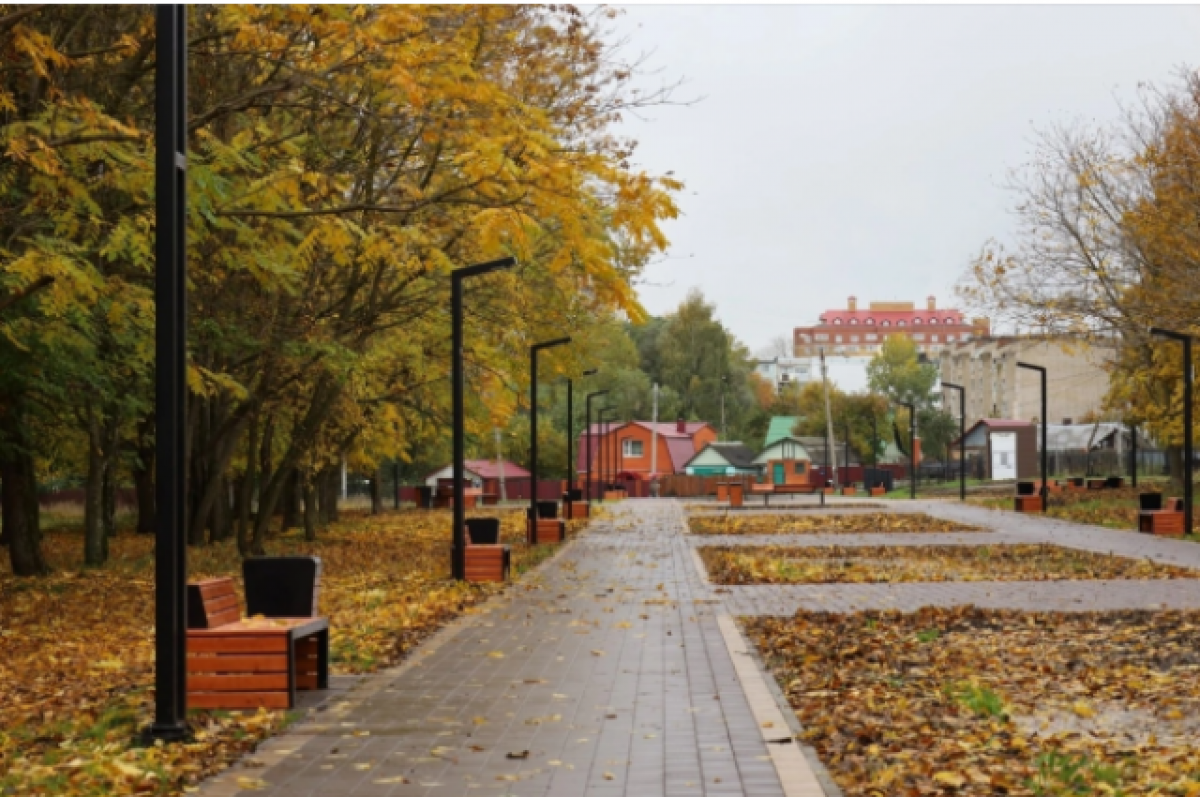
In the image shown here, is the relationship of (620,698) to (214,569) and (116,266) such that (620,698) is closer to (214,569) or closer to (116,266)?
(116,266)

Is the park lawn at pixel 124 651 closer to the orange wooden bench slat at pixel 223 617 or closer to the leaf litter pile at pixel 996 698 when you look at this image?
the orange wooden bench slat at pixel 223 617

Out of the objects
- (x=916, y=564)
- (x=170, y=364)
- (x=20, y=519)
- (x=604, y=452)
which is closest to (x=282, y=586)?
(x=170, y=364)

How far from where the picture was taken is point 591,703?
10.4 meters

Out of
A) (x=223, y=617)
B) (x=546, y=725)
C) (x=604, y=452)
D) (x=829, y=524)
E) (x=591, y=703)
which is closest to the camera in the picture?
(x=546, y=725)

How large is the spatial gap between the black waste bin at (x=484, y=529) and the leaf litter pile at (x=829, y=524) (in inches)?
591

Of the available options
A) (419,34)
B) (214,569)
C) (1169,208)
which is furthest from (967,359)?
(419,34)

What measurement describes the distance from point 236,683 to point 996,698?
189 inches

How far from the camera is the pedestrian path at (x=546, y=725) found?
7770mm

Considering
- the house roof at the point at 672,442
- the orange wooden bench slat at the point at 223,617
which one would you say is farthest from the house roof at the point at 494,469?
the orange wooden bench slat at the point at 223,617

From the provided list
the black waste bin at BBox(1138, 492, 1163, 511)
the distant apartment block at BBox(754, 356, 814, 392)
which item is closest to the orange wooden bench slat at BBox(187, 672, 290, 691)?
the black waste bin at BBox(1138, 492, 1163, 511)

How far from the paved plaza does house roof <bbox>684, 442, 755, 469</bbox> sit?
8081cm

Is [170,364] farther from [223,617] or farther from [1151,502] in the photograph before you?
[1151,502]

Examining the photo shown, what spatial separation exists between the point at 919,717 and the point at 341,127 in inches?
586

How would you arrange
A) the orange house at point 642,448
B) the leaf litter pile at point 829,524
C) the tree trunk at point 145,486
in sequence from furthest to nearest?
1. the orange house at point 642,448
2. the leaf litter pile at point 829,524
3. the tree trunk at point 145,486
